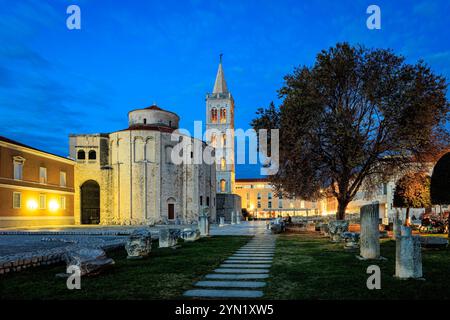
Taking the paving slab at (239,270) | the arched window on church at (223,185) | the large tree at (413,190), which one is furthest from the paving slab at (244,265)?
the arched window on church at (223,185)

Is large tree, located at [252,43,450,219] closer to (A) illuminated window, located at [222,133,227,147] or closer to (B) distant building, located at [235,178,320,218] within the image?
(A) illuminated window, located at [222,133,227,147]

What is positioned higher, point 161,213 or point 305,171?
point 305,171

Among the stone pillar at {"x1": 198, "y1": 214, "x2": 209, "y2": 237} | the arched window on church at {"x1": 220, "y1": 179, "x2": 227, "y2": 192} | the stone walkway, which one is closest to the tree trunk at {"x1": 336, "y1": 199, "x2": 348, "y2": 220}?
the stone pillar at {"x1": 198, "y1": 214, "x2": 209, "y2": 237}

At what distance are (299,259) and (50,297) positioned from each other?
21.8 feet

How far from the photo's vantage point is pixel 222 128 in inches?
2788

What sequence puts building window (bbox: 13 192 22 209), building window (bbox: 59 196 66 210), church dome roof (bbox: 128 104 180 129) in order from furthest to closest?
church dome roof (bbox: 128 104 180 129) < building window (bbox: 59 196 66 210) < building window (bbox: 13 192 22 209)

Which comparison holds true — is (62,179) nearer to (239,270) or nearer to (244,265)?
(244,265)

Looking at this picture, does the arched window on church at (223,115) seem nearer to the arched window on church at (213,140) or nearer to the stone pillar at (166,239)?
the arched window on church at (213,140)

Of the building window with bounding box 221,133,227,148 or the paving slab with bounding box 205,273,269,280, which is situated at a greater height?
the building window with bounding box 221,133,227,148

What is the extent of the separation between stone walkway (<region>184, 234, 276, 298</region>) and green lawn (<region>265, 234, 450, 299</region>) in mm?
250

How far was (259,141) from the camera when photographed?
1923 centimetres

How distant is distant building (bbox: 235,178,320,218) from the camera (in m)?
96.8
